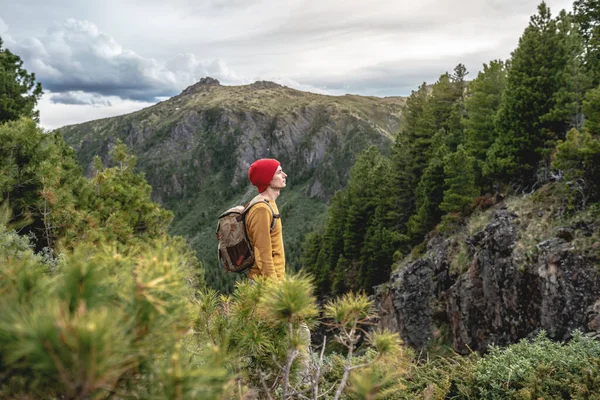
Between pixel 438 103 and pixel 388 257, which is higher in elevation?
pixel 438 103

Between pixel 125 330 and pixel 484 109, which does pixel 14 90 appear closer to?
pixel 125 330

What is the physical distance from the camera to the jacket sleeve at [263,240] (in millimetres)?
3961

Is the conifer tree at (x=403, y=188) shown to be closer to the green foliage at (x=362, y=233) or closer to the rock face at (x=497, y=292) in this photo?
the green foliage at (x=362, y=233)

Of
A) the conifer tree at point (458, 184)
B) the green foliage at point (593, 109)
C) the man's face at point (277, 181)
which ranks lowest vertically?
the conifer tree at point (458, 184)

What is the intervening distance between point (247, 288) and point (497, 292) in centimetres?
1641

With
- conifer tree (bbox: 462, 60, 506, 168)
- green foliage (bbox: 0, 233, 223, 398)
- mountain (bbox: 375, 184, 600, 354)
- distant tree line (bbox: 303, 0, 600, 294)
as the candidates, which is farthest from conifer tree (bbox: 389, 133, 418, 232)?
green foliage (bbox: 0, 233, 223, 398)

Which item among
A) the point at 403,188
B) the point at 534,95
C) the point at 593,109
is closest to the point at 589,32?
the point at 534,95

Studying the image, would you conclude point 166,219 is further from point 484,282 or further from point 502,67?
point 502,67

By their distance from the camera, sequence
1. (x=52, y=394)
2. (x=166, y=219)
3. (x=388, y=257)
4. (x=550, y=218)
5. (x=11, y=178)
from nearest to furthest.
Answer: (x=52, y=394) → (x=11, y=178) → (x=550, y=218) → (x=166, y=219) → (x=388, y=257)

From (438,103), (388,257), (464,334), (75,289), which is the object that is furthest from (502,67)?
(75,289)

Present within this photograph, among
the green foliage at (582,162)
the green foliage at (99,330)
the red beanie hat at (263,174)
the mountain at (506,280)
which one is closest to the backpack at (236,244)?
the red beanie hat at (263,174)

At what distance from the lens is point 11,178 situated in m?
7.98

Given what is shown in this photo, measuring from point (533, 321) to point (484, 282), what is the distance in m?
3.35

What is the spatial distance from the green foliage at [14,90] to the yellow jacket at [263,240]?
1368cm
